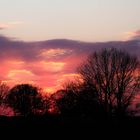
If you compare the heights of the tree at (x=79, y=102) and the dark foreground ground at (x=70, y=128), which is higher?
the dark foreground ground at (x=70, y=128)

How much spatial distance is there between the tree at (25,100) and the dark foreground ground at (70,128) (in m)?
52.4

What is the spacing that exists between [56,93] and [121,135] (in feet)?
206

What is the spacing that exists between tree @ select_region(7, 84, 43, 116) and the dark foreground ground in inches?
2062

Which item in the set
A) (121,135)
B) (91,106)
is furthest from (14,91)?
(121,135)

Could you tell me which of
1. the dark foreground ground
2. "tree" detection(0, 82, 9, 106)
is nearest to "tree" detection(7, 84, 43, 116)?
"tree" detection(0, 82, 9, 106)

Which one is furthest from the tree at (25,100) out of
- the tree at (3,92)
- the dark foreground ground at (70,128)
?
the dark foreground ground at (70,128)

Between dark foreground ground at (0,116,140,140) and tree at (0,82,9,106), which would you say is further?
tree at (0,82,9,106)

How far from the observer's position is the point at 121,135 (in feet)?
95.8

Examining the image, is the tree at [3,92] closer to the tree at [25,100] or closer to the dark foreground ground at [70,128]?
the tree at [25,100]

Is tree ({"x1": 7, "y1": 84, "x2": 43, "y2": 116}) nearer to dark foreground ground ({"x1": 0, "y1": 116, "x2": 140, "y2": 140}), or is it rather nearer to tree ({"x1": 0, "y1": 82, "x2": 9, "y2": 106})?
tree ({"x1": 0, "y1": 82, "x2": 9, "y2": 106})

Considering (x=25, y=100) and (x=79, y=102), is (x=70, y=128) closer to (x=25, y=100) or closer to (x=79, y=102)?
(x=79, y=102)

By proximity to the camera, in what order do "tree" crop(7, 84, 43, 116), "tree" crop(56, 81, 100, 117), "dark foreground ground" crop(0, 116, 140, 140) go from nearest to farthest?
"dark foreground ground" crop(0, 116, 140, 140), "tree" crop(56, 81, 100, 117), "tree" crop(7, 84, 43, 116)

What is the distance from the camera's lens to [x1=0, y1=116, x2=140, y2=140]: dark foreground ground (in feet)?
96.0

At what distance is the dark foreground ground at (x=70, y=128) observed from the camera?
29266mm
